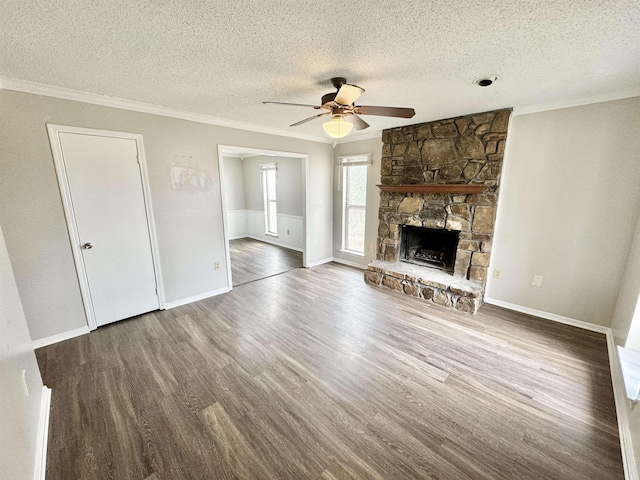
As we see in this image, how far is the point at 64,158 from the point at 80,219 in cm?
57

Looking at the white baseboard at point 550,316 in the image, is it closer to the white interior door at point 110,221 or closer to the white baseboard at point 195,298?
the white baseboard at point 195,298

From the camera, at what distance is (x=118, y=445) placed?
4.93 ft

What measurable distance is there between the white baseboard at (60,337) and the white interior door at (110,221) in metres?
0.15

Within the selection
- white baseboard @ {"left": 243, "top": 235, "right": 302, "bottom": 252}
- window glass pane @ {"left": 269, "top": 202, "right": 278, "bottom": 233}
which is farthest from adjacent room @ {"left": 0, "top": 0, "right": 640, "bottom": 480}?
window glass pane @ {"left": 269, "top": 202, "right": 278, "bottom": 233}

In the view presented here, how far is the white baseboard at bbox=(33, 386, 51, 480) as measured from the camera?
1.32 metres

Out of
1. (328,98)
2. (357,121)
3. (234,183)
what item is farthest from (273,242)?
(328,98)

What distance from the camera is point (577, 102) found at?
2.47 metres

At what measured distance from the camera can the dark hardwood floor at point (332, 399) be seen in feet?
4.65

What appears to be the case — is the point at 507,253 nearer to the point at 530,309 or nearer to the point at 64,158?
the point at 530,309

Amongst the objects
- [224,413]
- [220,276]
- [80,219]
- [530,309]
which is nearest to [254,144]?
[220,276]

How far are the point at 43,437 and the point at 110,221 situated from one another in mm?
1855

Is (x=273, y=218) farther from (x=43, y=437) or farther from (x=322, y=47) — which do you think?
(x=43, y=437)

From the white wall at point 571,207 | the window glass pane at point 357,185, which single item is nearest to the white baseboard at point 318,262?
the window glass pane at point 357,185

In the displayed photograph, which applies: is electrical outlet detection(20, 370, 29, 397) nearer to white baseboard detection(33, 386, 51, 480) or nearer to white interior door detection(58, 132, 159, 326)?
white baseboard detection(33, 386, 51, 480)
